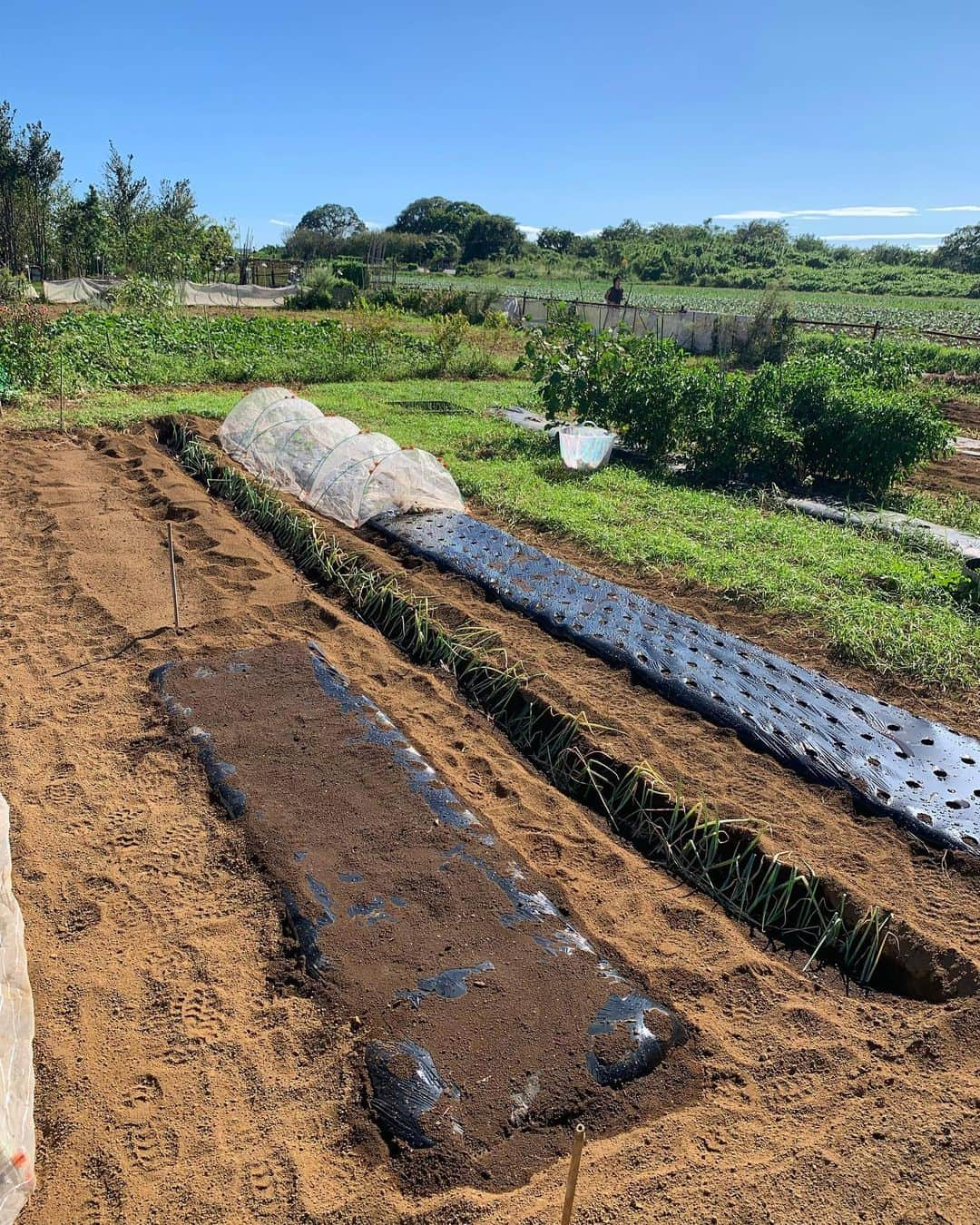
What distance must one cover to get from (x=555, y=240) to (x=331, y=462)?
6260 centimetres

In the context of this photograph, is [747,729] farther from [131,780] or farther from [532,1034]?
[131,780]

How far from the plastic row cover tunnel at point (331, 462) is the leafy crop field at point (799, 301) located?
16.7m

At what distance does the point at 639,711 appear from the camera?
4207mm

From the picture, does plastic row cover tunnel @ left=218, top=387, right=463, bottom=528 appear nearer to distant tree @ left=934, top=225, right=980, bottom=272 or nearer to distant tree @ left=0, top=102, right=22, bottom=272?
distant tree @ left=0, top=102, right=22, bottom=272

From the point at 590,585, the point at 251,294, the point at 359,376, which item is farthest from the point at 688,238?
the point at 590,585

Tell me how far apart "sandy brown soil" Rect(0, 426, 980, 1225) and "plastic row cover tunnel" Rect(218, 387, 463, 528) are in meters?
2.43

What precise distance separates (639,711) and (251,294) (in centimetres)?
2471

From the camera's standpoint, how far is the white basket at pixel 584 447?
8.26 m

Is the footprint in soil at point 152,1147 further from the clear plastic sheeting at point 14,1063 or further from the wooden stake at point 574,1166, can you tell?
the wooden stake at point 574,1166

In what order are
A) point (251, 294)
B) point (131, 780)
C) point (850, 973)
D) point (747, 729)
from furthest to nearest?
point (251, 294), point (747, 729), point (131, 780), point (850, 973)

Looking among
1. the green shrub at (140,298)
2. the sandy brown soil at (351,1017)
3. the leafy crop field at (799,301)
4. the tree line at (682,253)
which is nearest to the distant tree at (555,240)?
the tree line at (682,253)

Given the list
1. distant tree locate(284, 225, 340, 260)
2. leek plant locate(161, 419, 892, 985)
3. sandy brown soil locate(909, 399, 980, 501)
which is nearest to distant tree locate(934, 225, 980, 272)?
distant tree locate(284, 225, 340, 260)

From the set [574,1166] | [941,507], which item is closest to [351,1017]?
[574,1166]

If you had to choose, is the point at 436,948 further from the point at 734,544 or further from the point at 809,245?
the point at 809,245
